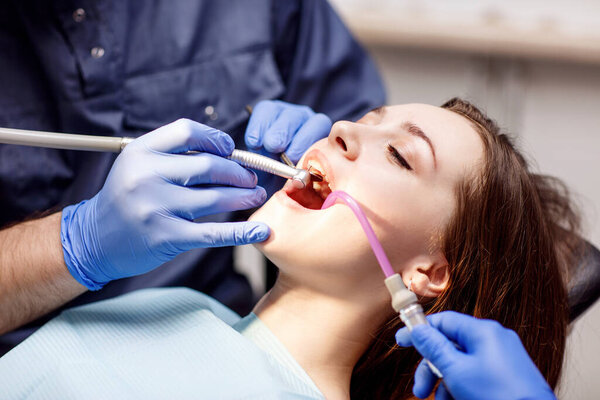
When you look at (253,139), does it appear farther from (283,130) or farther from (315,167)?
(315,167)

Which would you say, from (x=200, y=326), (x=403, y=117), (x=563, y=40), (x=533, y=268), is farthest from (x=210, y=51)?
(x=563, y=40)

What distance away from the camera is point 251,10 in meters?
1.44

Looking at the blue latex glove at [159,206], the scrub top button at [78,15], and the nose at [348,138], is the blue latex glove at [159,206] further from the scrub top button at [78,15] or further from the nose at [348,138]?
the scrub top button at [78,15]

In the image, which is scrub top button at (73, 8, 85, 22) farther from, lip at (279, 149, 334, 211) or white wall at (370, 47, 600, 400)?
white wall at (370, 47, 600, 400)

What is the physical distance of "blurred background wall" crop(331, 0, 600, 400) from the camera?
1.90 meters

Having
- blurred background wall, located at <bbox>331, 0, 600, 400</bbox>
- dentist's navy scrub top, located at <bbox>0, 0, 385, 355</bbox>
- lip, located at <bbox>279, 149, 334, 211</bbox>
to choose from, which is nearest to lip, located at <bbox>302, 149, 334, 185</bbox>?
lip, located at <bbox>279, 149, 334, 211</bbox>

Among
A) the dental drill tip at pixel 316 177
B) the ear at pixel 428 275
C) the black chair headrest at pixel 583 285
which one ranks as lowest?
the black chair headrest at pixel 583 285

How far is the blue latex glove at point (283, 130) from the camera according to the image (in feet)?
3.66

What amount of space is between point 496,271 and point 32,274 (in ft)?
2.53

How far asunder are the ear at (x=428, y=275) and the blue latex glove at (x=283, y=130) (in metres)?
0.31

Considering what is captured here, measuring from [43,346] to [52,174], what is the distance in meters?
0.43

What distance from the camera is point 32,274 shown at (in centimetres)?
99

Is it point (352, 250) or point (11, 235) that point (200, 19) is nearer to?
point (11, 235)

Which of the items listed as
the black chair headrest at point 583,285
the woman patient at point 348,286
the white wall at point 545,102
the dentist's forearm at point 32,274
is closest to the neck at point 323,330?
the woman patient at point 348,286
